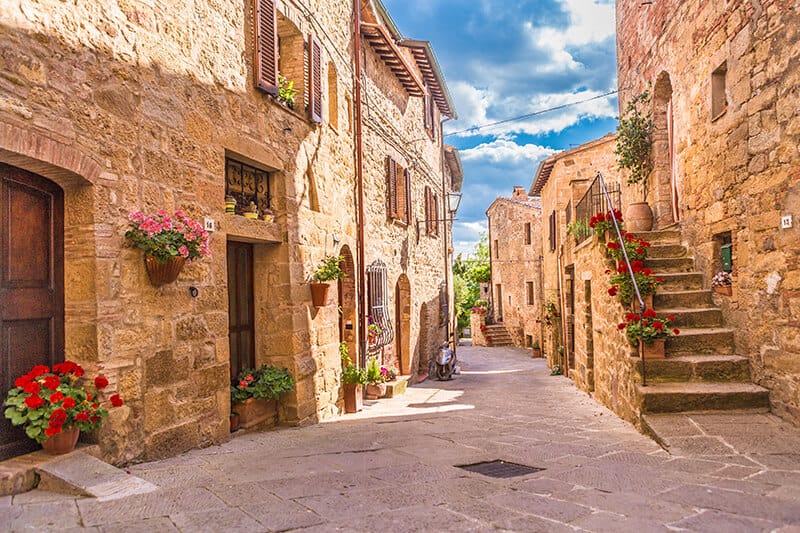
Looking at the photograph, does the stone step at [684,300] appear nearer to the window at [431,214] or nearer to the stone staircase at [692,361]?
the stone staircase at [692,361]

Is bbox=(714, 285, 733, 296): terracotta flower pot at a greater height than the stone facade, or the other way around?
the stone facade

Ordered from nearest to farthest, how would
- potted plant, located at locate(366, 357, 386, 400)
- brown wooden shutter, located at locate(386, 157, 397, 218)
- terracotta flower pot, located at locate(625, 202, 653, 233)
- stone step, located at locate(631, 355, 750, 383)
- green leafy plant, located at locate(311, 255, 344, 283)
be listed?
stone step, located at locate(631, 355, 750, 383)
green leafy plant, located at locate(311, 255, 344, 283)
terracotta flower pot, located at locate(625, 202, 653, 233)
potted plant, located at locate(366, 357, 386, 400)
brown wooden shutter, located at locate(386, 157, 397, 218)

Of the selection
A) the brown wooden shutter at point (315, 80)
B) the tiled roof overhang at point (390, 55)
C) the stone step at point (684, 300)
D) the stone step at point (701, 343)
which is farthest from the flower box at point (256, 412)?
the tiled roof overhang at point (390, 55)

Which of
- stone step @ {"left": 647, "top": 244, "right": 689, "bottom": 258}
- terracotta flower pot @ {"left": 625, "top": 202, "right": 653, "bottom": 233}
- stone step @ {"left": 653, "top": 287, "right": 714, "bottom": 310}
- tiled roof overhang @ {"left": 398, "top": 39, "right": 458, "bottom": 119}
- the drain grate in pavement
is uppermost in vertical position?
tiled roof overhang @ {"left": 398, "top": 39, "right": 458, "bottom": 119}

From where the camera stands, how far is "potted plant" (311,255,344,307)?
6.49 m

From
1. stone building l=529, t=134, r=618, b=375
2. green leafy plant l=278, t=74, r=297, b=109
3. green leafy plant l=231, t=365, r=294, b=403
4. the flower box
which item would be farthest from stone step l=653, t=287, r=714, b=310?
stone building l=529, t=134, r=618, b=375

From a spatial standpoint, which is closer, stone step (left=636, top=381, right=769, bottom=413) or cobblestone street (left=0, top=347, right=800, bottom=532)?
cobblestone street (left=0, top=347, right=800, bottom=532)

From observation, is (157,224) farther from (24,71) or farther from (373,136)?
(373,136)

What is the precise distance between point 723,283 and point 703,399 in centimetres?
152

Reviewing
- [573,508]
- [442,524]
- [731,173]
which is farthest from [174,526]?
[731,173]

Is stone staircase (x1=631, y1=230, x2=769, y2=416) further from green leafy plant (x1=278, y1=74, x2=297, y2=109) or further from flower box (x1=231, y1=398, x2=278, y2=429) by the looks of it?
green leafy plant (x1=278, y1=74, x2=297, y2=109)

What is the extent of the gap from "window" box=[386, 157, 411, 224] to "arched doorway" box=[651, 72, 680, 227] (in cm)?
448

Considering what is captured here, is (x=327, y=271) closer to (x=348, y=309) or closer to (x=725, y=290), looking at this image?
(x=348, y=309)

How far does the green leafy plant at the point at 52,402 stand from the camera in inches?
129
